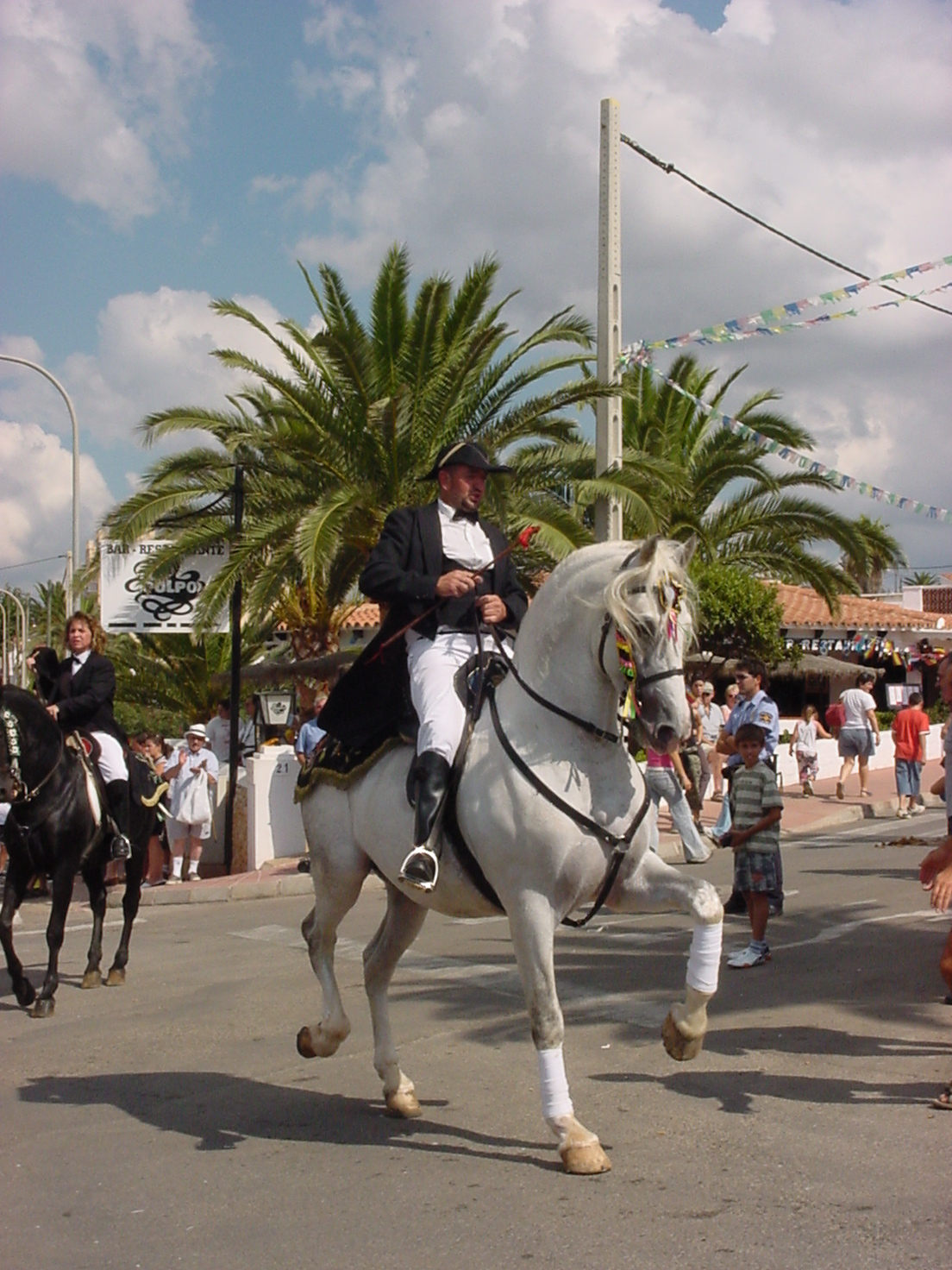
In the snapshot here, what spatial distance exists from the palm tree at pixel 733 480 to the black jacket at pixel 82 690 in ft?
52.0

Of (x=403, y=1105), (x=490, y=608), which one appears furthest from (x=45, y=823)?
(x=490, y=608)

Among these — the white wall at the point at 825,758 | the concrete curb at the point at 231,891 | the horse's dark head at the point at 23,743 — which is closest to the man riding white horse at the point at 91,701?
the horse's dark head at the point at 23,743

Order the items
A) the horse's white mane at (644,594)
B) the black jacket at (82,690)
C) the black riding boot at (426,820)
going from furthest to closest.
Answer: the black jacket at (82,690) → the black riding boot at (426,820) → the horse's white mane at (644,594)

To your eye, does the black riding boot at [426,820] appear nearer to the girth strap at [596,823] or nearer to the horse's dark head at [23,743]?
the girth strap at [596,823]

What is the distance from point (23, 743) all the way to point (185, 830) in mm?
8077

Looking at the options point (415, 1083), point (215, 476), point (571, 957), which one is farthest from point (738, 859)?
point (215, 476)

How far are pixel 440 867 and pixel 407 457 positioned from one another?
12939 mm

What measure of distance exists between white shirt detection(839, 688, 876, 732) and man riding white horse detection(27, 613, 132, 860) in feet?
50.6

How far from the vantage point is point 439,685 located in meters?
5.50

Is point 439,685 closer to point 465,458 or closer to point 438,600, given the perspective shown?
point 438,600

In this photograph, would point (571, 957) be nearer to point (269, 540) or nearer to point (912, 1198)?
point (912, 1198)

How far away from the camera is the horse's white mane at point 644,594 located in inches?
184

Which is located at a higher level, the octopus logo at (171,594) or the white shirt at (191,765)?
the octopus logo at (171,594)

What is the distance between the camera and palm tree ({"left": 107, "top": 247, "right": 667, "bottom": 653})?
58.1 ft
